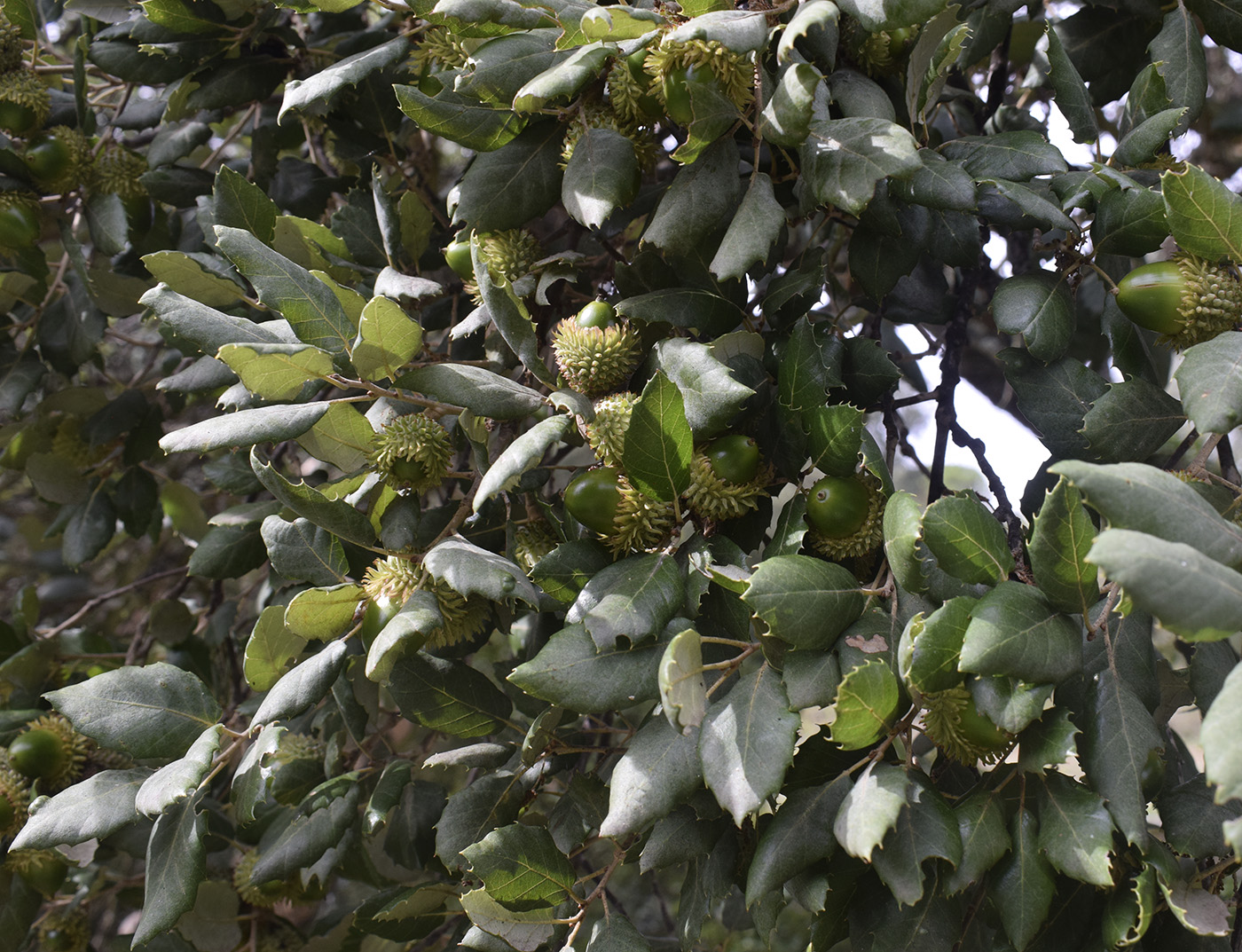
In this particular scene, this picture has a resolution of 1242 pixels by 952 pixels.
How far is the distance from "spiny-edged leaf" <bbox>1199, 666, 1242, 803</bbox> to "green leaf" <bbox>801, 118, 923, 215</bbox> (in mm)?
516

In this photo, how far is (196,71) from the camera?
149cm

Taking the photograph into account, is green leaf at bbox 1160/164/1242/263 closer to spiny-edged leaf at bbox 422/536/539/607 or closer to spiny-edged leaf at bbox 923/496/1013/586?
spiny-edged leaf at bbox 923/496/1013/586

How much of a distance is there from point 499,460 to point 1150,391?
708 mm

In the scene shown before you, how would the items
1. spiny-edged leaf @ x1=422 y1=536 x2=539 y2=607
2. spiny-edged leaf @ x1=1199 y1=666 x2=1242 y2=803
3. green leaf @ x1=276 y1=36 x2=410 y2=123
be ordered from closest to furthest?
spiny-edged leaf @ x1=1199 y1=666 x2=1242 y2=803
spiny-edged leaf @ x1=422 y1=536 x2=539 y2=607
green leaf @ x1=276 y1=36 x2=410 y2=123

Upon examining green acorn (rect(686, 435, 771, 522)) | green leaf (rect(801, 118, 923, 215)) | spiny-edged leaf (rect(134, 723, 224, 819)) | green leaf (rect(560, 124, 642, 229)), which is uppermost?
green leaf (rect(801, 118, 923, 215))

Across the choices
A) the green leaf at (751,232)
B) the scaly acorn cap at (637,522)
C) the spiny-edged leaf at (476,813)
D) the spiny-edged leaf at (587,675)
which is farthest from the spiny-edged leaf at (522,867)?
the green leaf at (751,232)

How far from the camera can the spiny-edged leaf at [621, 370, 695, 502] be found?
836mm

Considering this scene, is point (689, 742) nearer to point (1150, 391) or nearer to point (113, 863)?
point (1150, 391)

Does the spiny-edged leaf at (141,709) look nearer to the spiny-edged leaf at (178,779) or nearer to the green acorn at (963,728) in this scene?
the spiny-edged leaf at (178,779)

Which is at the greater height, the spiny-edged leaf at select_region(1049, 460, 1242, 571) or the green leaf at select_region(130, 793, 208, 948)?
the spiny-edged leaf at select_region(1049, 460, 1242, 571)

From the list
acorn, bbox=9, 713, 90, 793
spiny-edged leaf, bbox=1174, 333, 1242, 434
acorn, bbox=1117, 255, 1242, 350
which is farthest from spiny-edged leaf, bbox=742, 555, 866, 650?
acorn, bbox=9, 713, 90, 793

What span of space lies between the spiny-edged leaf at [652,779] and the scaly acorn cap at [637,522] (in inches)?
Answer: 7.5

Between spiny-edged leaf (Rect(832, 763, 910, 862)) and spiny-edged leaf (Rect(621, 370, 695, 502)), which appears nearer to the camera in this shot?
spiny-edged leaf (Rect(832, 763, 910, 862))

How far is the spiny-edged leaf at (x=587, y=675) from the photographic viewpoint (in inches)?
33.5
